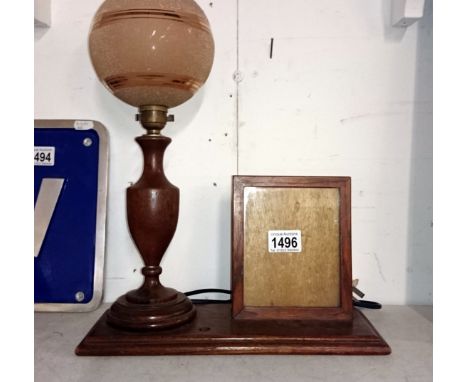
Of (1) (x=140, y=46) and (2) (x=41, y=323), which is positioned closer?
(1) (x=140, y=46)

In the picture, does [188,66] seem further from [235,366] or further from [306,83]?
[235,366]

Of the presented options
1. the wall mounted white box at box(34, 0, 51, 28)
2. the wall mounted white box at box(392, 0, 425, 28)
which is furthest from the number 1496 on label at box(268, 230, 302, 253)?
the wall mounted white box at box(34, 0, 51, 28)

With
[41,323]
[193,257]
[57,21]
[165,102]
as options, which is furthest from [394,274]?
[57,21]

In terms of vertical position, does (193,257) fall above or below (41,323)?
above

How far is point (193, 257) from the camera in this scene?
92 centimetres

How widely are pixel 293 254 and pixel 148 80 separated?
0.39 metres

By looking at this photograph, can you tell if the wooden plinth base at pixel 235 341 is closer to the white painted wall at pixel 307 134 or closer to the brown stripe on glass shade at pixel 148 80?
the white painted wall at pixel 307 134

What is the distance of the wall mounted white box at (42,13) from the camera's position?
877mm

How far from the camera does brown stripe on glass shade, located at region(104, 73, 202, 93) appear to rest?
0.67 meters

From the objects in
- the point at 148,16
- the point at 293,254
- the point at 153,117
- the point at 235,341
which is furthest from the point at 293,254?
the point at 148,16

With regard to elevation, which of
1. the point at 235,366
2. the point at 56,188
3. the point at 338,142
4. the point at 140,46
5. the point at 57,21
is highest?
the point at 57,21

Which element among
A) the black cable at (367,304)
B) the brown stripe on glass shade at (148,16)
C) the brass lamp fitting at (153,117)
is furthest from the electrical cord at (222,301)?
the brown stripe on glass shade at (148,16)
